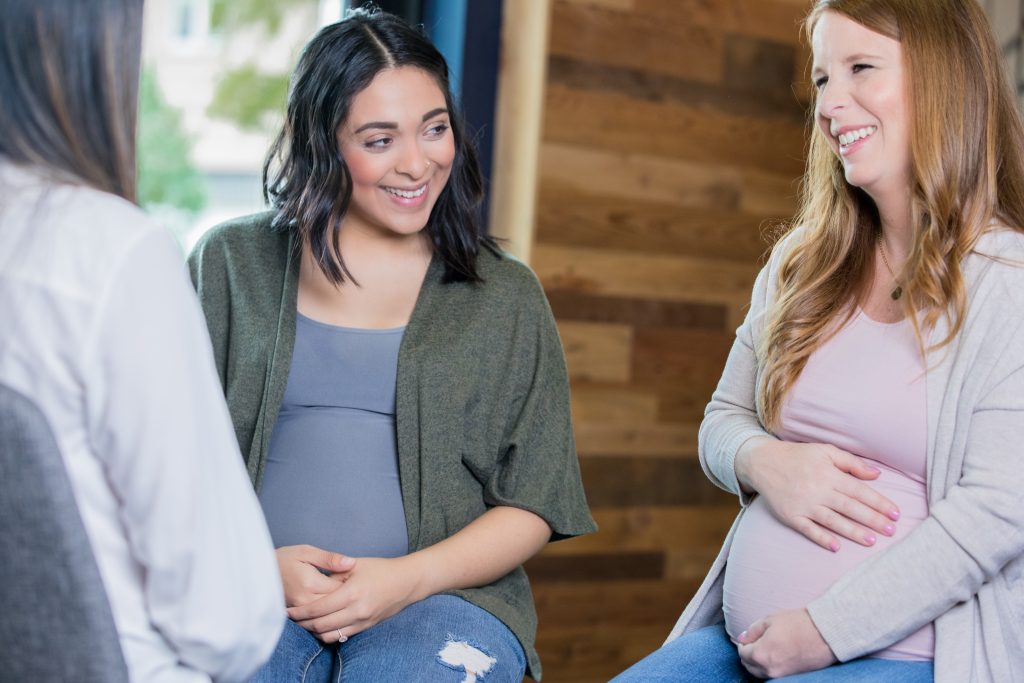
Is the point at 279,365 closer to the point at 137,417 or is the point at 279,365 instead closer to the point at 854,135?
the point at 137,417

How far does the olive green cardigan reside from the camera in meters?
1.50

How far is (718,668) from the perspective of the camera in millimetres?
1397

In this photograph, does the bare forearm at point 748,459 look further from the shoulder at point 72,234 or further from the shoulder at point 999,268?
the shoulder at point 72,234

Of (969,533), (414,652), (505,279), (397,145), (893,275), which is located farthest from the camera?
(505,279)

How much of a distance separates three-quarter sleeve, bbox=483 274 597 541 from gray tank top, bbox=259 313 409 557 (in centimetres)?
17

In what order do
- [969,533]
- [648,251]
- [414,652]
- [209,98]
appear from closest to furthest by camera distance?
[969,533] → [414,652] → [648,251] → [209,98]

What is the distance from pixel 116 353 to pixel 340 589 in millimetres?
639

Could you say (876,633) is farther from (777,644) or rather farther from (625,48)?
(625,48)

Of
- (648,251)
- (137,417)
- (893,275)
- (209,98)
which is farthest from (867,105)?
(209,98)

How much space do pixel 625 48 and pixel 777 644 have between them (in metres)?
1.78

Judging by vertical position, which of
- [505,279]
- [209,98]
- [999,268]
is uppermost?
[209,98]

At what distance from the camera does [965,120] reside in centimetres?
134

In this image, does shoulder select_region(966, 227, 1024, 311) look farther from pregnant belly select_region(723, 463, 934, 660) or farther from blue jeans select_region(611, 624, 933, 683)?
blue jeans select_region(611, 624, 933, 683)

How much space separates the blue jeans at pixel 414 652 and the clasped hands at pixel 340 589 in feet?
0.07
